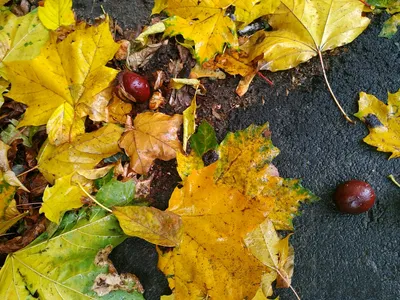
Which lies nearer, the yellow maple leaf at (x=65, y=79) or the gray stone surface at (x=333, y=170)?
the yellow maple leaf at (x=65, y=79)

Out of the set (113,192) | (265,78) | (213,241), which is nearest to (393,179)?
(265,78)

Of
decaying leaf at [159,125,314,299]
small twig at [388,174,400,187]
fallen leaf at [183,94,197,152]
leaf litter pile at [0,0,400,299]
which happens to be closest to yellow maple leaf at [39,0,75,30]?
leaf litter pile at [0,0,400,299]

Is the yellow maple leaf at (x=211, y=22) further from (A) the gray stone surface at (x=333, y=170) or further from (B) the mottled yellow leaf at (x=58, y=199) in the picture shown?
(B) the mottled yellow leaf at (x=58, y=199)

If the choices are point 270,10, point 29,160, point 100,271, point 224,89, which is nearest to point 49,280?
point 100,271

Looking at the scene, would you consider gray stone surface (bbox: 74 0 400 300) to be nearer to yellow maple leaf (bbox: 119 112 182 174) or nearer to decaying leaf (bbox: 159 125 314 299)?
decaying leaf (bbox: 159 125 314 299)

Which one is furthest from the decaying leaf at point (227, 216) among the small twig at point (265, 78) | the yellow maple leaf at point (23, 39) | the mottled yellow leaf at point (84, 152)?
the yellow maple leaf at point (23, 39)

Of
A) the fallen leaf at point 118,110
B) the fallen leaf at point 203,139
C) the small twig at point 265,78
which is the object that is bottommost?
the fallen leaf at point 203,139
